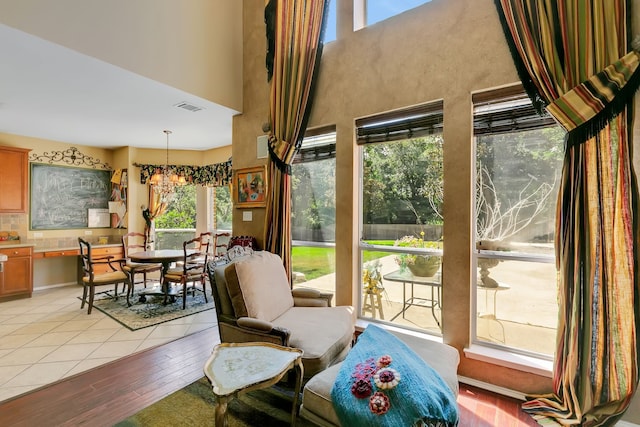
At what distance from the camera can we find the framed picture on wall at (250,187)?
12.6ft

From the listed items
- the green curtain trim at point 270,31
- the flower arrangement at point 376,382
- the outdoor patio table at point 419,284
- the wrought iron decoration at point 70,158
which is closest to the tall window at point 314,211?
the outdoor patio table at point 419,284

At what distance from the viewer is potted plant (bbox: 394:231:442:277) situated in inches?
110

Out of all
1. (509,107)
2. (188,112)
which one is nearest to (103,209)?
(188,112)

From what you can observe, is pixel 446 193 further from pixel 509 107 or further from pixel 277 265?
pixel 277 265

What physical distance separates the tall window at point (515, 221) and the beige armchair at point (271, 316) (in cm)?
131

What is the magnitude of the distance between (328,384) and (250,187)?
2860 millimetres

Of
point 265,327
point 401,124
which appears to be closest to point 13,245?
point 265,327

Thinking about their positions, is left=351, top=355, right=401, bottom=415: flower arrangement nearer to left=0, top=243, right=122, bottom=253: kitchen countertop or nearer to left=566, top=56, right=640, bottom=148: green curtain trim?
left=566, top=56, right=640, bottom=148: green curtain trim

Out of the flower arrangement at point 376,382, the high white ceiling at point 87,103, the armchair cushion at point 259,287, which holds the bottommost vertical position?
the flower arrangement at point 376,382

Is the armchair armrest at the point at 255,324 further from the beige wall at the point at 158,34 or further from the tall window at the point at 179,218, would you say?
the tall window at the point at 179,218

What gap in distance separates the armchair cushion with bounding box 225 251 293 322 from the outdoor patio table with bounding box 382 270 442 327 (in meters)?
1.13

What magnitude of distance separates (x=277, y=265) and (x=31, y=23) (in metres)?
2.91

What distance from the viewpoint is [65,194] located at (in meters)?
5.71

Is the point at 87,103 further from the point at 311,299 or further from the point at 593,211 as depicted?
the point at 593,211
